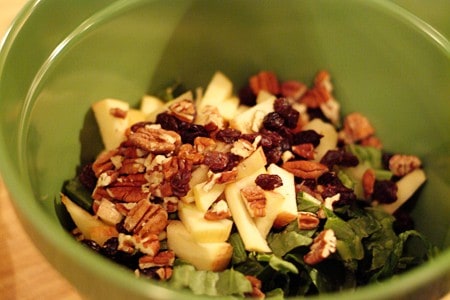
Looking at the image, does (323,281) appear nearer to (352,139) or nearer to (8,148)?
(352,139)

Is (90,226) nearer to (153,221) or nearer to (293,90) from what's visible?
(153,221)

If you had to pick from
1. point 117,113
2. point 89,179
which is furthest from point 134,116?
point 89,179

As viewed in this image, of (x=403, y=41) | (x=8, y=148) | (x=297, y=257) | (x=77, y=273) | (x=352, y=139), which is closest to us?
(x=77, y=273)

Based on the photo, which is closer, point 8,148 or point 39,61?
point 8,148

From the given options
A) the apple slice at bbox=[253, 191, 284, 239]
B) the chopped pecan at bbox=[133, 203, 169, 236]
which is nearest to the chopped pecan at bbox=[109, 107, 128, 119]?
the chopped pecan at bbox=[133, 203, 169, 236]

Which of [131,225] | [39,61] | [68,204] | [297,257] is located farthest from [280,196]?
[39,61]

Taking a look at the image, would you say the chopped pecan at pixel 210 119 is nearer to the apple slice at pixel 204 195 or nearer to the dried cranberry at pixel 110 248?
the apple slice at pixel 204 195

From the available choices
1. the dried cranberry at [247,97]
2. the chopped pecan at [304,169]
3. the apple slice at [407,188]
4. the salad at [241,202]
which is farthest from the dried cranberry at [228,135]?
the apple slice at [407,188]

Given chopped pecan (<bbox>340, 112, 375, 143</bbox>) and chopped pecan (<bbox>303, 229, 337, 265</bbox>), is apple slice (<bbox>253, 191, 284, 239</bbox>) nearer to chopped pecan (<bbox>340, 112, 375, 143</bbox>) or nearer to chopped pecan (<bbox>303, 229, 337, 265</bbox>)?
chopped pecan (<bbox>303, 229, 337, 265</bbox>)
